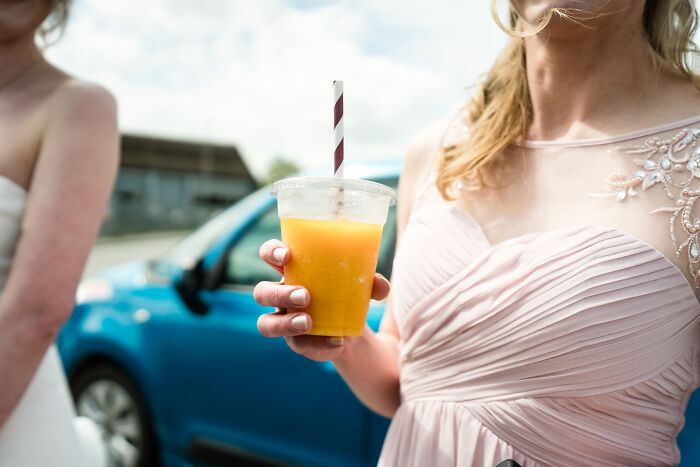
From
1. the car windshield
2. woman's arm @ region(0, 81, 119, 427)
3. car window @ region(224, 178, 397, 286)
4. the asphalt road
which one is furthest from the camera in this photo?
the asphalt road

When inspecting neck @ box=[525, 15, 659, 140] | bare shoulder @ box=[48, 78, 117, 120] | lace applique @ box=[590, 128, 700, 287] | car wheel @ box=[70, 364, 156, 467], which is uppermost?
neck @ box=[525, 15, 659, 140]

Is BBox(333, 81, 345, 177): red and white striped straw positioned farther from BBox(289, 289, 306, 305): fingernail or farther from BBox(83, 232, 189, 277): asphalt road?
BBox(83, 232, 189, 277): asphalt road

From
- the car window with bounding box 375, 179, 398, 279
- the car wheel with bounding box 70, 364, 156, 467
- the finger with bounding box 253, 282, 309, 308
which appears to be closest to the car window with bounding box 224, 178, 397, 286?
the car window with bounding box 375, 179, 398, 279

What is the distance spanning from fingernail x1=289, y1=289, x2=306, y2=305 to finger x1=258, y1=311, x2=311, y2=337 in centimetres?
3

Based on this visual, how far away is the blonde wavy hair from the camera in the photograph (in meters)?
1.36

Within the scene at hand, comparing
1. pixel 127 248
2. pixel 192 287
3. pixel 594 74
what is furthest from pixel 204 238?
pixel 127 248

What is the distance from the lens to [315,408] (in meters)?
2.76

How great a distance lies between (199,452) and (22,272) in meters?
2.09

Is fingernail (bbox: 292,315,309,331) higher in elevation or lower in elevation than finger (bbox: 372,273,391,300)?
lower

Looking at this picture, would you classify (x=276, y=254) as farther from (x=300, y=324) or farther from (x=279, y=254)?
(x=300, y=324)

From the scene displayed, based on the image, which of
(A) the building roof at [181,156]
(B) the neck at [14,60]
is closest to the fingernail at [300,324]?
(B) the neck at [14,60]

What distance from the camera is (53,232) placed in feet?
4.89

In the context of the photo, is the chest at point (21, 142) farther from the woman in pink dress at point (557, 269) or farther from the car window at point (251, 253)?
the car window at point (251, 253)

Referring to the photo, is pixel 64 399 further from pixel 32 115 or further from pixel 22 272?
pixel 32 115
